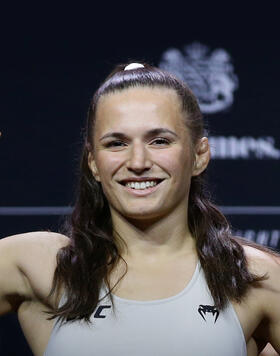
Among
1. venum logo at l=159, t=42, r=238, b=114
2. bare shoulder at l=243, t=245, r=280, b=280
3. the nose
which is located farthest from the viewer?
venum logo at l=159, t=42, r=238, b=114

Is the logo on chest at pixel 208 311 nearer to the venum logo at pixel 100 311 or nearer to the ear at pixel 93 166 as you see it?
the venum logo at pixel 100 311

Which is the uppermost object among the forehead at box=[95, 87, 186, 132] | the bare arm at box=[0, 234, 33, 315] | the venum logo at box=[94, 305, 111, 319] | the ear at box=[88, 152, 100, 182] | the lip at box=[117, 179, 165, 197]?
the forehead at box=[95, 87, 186, 132]

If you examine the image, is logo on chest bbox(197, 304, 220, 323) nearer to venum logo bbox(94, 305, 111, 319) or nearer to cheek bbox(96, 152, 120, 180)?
venum logo bbox(94, 305, 111, 319)

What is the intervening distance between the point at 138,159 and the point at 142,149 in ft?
0.09

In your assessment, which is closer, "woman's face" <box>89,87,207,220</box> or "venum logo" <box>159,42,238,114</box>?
"woman's face" <box>89,87,207,220</box>

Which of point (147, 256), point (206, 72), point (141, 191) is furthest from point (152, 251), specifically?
point (206, 72)

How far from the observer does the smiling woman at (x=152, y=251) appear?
161 cm

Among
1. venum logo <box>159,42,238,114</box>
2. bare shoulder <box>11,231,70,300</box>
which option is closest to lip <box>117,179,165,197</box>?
Result: bare shoulder <box>11,231,70,300</box>

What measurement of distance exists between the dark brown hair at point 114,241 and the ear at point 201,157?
0.07 ft

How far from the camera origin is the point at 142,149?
1.62 meters

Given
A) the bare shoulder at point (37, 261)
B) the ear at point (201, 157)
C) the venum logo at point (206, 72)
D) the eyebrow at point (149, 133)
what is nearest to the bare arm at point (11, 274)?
the bare shoulder at point (37, 261)

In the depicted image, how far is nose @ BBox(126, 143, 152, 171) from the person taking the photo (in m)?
1.60

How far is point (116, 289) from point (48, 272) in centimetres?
14

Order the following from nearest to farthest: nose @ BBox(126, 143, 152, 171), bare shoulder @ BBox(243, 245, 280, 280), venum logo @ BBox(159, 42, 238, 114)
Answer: nose @ BBox(126, 143, 152, 171) → bare shoulder @ BBox(243, 245, 280, 280) → venum logo @ BBox(159, 42, 238, 114)
